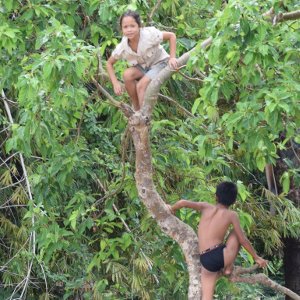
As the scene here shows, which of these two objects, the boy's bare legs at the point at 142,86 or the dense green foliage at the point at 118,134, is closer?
the dense green foliage at the point at 118,134

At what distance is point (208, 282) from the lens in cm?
491

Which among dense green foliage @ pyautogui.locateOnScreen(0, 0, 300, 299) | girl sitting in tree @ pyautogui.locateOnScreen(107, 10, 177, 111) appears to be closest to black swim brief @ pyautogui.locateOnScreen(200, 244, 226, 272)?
dense green foliage @ pyautogui.locateOnScreen(0, 0, 300, 299)

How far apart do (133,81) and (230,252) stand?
1096 mm

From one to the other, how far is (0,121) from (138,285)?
1720 mm

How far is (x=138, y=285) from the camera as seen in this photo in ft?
23.6

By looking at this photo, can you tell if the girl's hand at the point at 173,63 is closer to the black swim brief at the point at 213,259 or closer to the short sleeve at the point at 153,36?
the short sleeve at the point at 153,36

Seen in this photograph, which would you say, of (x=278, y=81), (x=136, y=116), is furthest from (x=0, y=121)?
(x=278, y=81)

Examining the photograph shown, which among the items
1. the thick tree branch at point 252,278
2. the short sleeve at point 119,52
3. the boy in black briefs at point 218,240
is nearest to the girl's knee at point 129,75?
the short sleeve at point 119,52

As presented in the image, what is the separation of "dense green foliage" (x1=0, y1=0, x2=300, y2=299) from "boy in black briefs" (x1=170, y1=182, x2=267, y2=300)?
336mm

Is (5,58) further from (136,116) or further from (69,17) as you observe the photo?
(136,116)

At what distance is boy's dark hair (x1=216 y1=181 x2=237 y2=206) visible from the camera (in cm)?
504

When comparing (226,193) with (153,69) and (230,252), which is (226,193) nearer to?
(230,252)

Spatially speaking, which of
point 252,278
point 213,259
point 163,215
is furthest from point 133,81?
point 252,278

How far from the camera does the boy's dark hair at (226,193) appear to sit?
5043 millimetres
